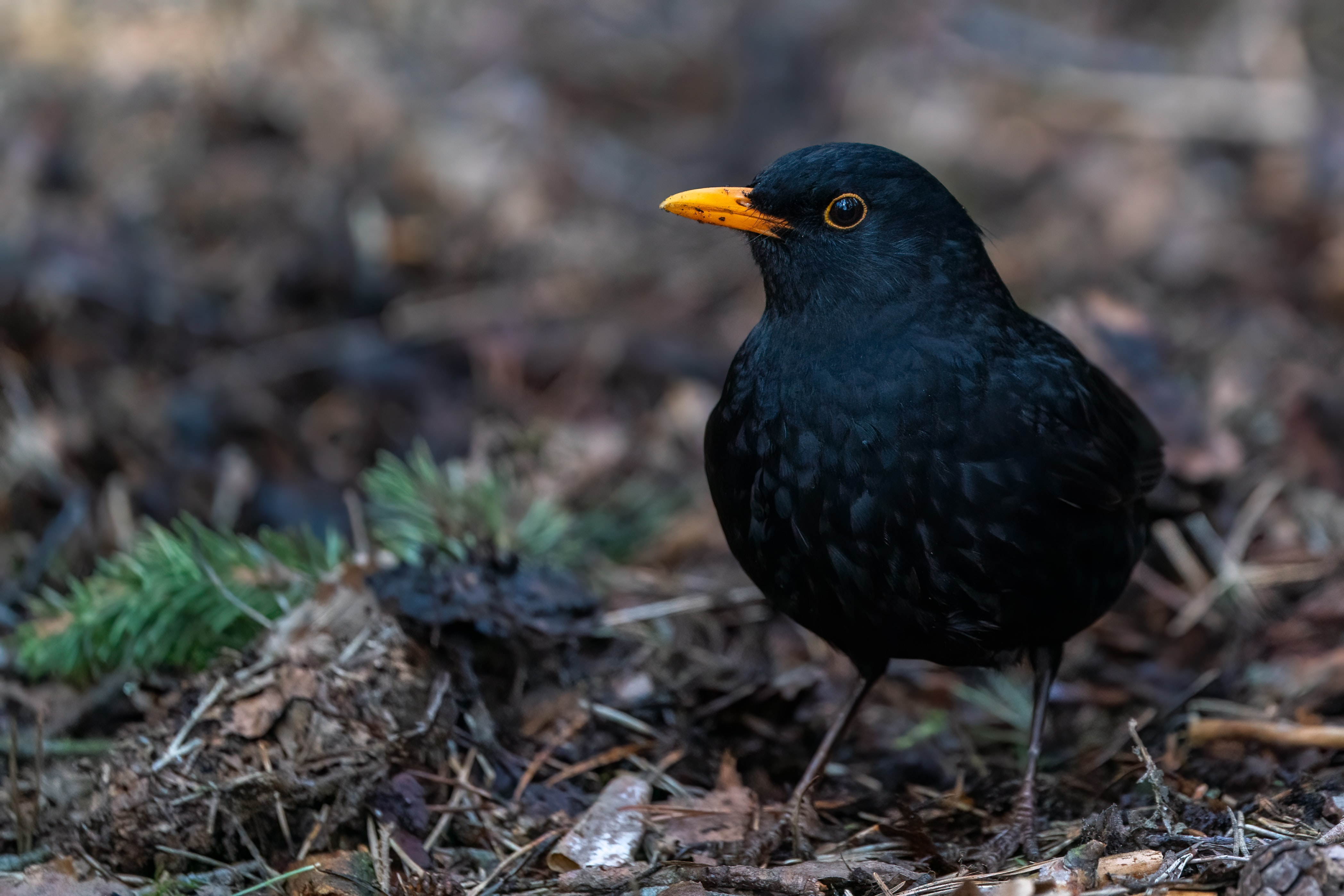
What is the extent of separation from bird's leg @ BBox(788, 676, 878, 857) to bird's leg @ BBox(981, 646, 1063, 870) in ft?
1.65

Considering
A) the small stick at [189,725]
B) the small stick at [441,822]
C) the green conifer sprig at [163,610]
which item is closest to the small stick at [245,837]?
the small stick at [189,725]

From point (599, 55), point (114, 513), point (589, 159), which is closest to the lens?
point (114, 513)

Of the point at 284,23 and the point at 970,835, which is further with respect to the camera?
Answer: the point at 284,23

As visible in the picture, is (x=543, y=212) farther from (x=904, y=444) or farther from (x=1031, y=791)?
(x=1031, y=791)

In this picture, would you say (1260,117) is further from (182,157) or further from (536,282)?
(182,157)

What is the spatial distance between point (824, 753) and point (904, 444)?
1.11m

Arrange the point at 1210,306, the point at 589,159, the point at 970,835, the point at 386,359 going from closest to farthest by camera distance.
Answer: the point at 970,835 → the point at 386,359 → the point at 1210,306 → the point at 589,159

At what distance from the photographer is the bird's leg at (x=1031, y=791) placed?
11.0 ft

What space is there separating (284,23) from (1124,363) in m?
5.80

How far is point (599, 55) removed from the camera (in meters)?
9.96

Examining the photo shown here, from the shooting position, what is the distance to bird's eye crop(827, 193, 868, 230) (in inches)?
146

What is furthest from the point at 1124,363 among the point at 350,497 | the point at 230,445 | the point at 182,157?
the point at 182,157

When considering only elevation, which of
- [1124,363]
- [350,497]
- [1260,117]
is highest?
[1260,117]

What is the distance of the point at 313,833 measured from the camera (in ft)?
10.8
